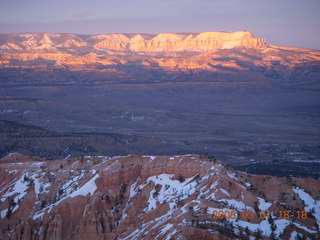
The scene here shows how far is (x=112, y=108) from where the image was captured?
6880 inches

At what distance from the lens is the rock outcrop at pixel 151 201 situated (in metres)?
35.9

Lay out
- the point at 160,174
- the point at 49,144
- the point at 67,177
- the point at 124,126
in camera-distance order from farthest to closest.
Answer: the point at 124,126 → the point at 49,144 → the point at 67,177 → the point at 160,174

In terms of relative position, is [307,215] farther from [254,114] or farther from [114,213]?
[254,114]

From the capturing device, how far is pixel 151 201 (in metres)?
44.1

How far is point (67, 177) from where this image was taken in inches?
2050

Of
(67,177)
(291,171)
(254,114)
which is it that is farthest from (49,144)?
(254,114)

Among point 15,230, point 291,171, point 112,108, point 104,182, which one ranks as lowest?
point 112,108

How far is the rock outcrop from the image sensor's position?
118 feet

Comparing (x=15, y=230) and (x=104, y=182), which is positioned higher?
(x=104, y=182)

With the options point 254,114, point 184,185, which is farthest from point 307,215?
point 254,114

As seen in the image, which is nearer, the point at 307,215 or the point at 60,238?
the point at 307,215

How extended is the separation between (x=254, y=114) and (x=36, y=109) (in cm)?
6268

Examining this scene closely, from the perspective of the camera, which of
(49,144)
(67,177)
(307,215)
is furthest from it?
(49,144)

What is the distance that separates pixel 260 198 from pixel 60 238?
15.2m
